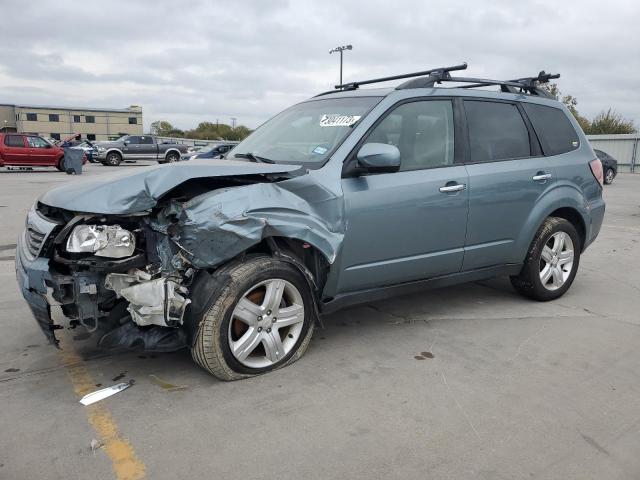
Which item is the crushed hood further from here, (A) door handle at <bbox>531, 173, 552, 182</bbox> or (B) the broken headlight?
(A) door handle at <bbox>531, 173, 552, 182</bbox>

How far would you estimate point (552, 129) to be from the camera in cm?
494

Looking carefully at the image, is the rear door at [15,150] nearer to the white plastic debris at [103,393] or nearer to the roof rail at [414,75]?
the roof rail at [414,75]

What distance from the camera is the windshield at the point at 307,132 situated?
12.4ft

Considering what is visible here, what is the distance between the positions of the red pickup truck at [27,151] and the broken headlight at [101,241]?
2287 cm

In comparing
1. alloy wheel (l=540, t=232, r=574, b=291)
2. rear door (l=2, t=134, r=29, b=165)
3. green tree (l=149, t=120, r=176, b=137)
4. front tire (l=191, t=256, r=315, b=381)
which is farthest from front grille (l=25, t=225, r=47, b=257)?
green tree (l=149, t=120, r=176, b=137)

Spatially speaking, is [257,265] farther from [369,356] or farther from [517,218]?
[517,218]

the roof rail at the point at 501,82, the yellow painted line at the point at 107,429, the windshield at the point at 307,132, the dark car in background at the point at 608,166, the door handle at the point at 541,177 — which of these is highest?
the roof rail at the point at 501,82

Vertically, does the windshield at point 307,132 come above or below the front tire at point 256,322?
above

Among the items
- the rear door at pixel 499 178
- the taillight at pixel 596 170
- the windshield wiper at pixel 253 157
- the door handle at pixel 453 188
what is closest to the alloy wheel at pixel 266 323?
the windshield wiper at pixel 253 157

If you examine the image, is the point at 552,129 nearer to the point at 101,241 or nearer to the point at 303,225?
the point at 303,225

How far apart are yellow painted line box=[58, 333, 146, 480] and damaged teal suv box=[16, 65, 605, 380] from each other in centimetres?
29

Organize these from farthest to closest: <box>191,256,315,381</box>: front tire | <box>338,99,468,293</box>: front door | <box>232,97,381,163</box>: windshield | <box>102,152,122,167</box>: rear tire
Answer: <box>102,152,122,167</box>: rear tire < <box>232,97,381,163</box>: windshield < <box>338,99,468,293</box>: front door < <box>191,256,315,381</box>: front tire

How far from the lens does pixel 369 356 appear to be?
3711 millimetres

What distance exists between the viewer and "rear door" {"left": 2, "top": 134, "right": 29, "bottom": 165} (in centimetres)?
2256
